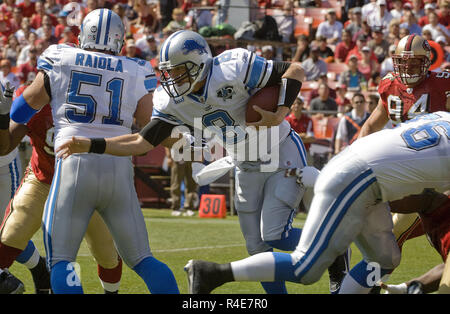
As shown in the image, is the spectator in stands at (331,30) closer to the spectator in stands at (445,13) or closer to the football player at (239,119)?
the spectator in stands at (445,13)

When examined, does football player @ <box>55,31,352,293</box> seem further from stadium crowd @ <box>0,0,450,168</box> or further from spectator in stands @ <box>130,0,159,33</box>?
spectator in stands @ <box>130,0,159,33</box>

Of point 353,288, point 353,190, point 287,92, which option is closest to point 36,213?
point 287,92

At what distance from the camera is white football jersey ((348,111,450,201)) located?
3.60 meters

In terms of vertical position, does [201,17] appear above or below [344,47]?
above

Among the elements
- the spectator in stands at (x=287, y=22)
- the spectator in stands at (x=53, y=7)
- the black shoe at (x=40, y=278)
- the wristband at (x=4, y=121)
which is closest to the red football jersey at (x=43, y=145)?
the wristband at (x=4, y=121)

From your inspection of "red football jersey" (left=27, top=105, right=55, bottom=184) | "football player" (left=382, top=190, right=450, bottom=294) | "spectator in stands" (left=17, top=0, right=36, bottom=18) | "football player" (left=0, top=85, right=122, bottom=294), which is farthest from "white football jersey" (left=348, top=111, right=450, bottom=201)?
"spectator in stands" (left=17, top=0, right=36, bottom=18)

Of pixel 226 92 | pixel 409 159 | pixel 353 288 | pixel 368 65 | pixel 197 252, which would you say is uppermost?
pixel 226 92

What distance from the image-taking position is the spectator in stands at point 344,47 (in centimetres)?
1372

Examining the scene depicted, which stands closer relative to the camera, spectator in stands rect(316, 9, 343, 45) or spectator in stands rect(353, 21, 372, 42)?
spectator in stands rect(353, 21, 372, 42)

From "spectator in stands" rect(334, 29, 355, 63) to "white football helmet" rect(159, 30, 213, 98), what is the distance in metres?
9.71

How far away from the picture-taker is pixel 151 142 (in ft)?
14.0

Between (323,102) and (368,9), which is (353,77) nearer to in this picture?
(323,102)

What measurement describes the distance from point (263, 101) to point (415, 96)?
1.44 m

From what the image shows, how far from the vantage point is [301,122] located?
1081 cm
